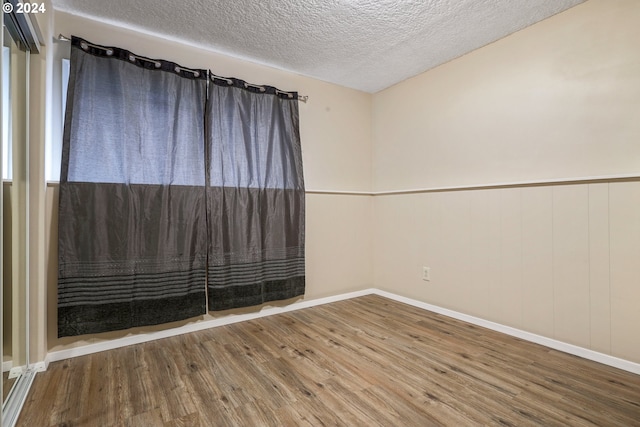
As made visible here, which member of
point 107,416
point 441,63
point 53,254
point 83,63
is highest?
point 441,63

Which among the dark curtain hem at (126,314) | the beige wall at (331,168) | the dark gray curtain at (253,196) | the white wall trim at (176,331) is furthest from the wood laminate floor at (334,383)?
the beige wall at (331,168)

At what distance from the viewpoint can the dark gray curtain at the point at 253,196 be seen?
2.46 metres

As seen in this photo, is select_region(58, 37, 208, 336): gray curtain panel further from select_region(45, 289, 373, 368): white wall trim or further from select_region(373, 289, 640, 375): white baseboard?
select_region(373, 289, 640, 375): white baseboard

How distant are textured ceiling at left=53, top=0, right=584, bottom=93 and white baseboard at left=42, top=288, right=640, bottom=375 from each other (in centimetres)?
216

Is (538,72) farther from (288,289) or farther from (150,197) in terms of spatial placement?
(150,197)

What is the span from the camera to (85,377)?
175cm

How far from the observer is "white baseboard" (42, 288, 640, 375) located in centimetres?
185

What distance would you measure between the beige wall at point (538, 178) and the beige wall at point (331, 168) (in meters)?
0.52

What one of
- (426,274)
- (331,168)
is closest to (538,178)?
(426,274)

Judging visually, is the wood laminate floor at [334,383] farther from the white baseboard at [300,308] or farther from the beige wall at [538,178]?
the beige wall at [538,178]

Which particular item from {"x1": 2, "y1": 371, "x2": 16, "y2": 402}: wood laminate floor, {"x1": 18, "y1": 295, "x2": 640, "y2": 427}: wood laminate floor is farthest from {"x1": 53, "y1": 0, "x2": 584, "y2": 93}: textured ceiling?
{"x1": 18, "y1": 295, "x2": 640, "y2": 427}: wood laminate floor

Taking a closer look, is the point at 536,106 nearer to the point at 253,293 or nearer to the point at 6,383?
the point at 253,293

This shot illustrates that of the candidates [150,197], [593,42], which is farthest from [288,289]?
[593,42]

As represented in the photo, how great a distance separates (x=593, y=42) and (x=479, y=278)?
1.72 m
